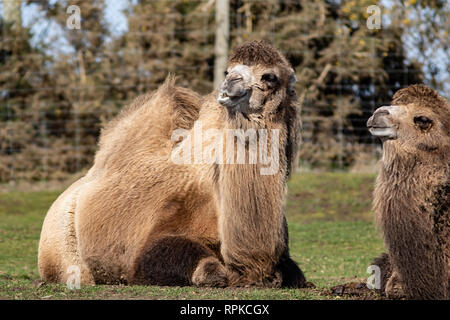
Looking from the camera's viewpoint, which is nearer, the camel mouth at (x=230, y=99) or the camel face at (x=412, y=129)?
the camel face at (x=412, y=129)

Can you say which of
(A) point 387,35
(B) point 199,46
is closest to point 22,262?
(B) point 199,46

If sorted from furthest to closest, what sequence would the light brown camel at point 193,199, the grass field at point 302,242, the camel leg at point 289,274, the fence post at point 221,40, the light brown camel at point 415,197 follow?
the fence post at point 221,40, the camel leg at point 289,274, the light brown camel at point 193,199, the grass field at point 302,242, the light brown camel at point 415,197

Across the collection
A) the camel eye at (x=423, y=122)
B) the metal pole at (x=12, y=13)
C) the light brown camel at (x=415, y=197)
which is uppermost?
the metal pole at (x=12, y=13)

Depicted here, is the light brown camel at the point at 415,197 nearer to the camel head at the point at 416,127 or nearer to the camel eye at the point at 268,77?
the camel head at the point at 416,127

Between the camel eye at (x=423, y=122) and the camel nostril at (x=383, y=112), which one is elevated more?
the camel nostril at (x=383, y=112)

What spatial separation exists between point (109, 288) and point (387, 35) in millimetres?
13310

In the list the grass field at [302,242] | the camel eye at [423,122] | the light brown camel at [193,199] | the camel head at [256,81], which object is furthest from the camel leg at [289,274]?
the camel eye at [423,122]

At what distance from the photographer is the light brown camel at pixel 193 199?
241 inches

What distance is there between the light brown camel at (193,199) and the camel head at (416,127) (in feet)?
3.10

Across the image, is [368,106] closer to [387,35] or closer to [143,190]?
[387,35]

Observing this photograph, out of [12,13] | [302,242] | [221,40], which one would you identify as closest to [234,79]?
[302,242]

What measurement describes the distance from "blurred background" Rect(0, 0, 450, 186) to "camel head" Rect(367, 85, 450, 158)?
1125cm

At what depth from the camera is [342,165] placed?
1711cm

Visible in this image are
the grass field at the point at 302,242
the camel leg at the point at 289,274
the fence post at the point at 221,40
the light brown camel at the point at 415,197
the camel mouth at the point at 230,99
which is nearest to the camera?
the light brown camel at the point at 415,197
